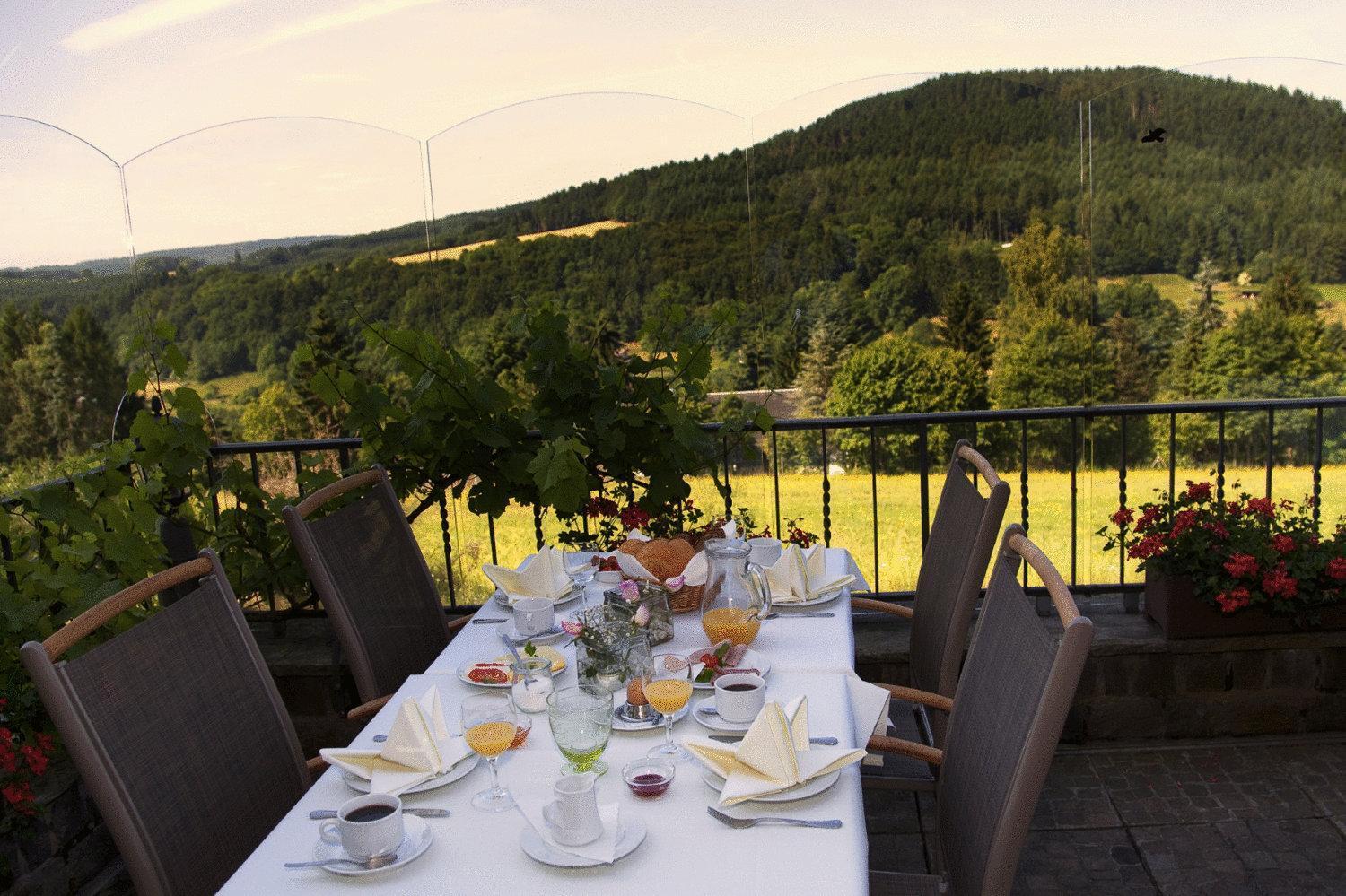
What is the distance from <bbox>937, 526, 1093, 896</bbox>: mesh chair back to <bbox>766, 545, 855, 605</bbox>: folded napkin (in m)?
0.66

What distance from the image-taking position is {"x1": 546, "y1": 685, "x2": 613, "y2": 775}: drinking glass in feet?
5.15

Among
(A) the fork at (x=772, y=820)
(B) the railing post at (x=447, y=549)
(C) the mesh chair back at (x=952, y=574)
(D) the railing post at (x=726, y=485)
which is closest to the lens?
(A) the fork at (x=772, y=820)

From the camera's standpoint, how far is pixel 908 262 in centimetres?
491

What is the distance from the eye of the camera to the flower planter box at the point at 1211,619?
3.36 meters

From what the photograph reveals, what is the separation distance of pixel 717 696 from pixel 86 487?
2016mm

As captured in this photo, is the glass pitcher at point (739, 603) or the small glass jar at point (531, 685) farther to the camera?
the glass pitcher at point (739, 603)

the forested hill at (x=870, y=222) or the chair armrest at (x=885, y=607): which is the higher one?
the forested hill at (x=870, y=222)

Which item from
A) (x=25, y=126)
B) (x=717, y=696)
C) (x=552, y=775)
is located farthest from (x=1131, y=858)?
(x=25, y=126)

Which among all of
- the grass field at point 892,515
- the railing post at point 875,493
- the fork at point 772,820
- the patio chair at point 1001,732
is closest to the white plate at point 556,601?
the patio chair at point 1001,732

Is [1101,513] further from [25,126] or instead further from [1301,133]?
[25,126]

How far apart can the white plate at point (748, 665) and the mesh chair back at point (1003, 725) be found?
0.36 meters

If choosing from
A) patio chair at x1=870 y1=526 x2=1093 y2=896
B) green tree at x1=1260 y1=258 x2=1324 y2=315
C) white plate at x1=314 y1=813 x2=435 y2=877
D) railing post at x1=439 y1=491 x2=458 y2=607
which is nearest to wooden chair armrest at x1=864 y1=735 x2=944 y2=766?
patio chair at x1=870 y1=526 x2=1093 y2=896

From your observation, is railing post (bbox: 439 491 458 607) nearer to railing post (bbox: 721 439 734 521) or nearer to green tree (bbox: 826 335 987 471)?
railing post (bbox: 721 439 734 521)

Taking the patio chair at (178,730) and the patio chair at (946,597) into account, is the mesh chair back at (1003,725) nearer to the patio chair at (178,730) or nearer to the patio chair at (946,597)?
the patio chair at (946,597)
